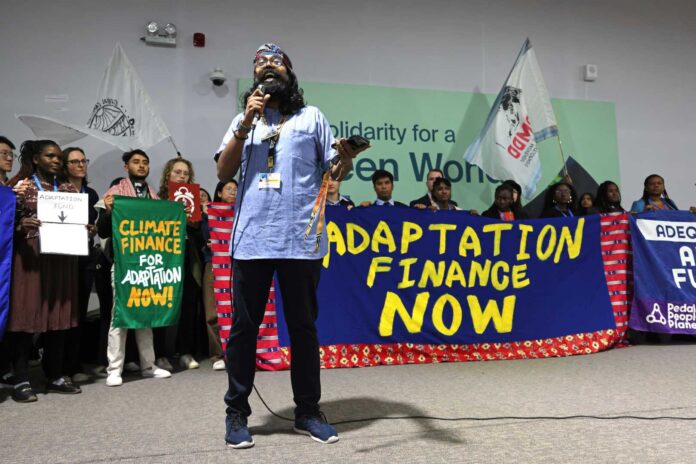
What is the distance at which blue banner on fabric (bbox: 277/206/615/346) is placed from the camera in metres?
3.52

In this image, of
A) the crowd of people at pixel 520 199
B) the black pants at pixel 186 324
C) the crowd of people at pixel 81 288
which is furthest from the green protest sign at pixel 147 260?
the crowd of people at pixel 520 199

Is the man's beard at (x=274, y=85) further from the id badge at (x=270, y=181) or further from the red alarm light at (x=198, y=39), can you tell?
the red alarm light at (x=198, y=39)

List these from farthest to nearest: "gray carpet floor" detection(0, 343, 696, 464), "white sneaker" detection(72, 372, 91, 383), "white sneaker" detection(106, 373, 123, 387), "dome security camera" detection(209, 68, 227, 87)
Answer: "dome security camera" detection(209, 68, 227, 87), "white sneaker" detection(72, 372, 91, 383), "white sneaker" detection(106, 373, 123, 387), "gray carpet floor" detection(0, 343, 696, 464)

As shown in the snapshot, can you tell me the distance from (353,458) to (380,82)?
14.1 feet

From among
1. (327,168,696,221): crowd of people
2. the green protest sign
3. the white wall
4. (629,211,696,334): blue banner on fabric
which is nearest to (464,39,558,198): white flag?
(327,168,696,221): crowd of people

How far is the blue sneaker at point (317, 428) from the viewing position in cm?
194

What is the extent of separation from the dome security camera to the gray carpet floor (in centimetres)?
270

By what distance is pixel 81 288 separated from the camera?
11.2 feet

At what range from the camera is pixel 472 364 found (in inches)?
137

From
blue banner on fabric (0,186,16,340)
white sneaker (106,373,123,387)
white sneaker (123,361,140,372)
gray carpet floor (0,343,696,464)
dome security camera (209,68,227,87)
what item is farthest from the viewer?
dome security camera (209,68,227,87)

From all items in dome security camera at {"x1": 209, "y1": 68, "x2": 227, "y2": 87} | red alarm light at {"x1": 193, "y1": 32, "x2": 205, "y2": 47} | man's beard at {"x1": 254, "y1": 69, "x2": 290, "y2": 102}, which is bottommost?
man's beard at {"x1": 254, "y1": 69, "x2": 290, "y2": 102}

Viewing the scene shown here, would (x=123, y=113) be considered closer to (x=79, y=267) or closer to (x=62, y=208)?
(x=79, y=267)

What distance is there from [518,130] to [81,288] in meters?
3.75

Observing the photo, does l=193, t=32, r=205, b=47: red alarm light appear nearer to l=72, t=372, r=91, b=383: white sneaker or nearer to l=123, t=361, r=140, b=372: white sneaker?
l=123, t=361, r=140, b=372: white sneaker
